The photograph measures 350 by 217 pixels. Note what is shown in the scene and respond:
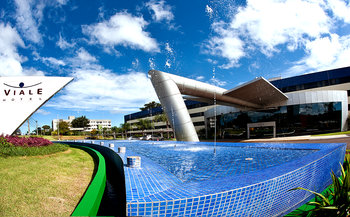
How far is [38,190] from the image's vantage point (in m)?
4.46

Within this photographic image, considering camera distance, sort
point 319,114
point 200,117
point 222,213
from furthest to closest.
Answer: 1. point 200,117
2. point 319,114
3. point 222,213

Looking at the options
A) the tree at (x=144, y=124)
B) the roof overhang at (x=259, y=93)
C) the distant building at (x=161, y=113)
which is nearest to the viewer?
the roof overhang at (x=259, y=93)

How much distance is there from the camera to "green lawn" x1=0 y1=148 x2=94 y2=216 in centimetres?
361

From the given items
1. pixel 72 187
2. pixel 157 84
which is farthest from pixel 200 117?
pixel 72 187

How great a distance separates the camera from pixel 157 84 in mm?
17688

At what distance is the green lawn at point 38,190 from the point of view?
3.61m

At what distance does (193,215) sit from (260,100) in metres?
29.3

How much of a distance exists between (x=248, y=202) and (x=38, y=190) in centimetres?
518

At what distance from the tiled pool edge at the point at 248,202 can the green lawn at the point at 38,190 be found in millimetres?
2666

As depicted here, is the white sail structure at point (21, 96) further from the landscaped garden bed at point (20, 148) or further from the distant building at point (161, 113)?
the distant building at point (161, 113)

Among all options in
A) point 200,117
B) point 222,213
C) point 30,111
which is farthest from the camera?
point 200,117

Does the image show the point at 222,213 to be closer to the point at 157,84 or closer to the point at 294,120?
the point at 157,84

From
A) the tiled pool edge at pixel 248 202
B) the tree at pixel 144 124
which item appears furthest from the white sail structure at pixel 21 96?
the tree at pixel 144 124

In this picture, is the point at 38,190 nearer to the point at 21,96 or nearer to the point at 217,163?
the point at 217,163
